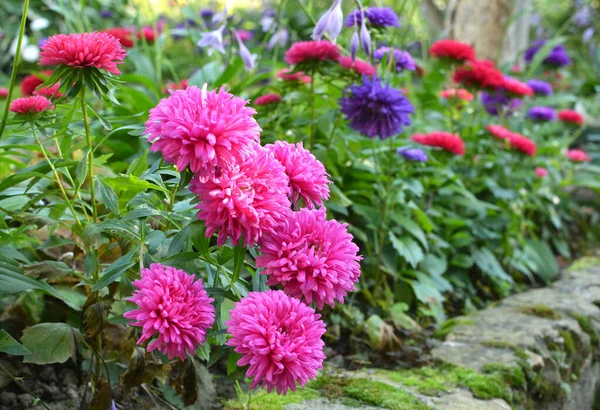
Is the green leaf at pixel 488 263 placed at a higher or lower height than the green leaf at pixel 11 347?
higher

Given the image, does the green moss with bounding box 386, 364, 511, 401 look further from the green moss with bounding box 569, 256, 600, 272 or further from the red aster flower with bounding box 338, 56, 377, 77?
the green moss with bounding box 569, 256, 600, 272

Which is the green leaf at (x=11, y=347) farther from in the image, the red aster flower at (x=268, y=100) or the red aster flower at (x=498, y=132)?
the red aster flower at (x=498, y=132)

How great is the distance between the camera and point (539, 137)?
4391 mm

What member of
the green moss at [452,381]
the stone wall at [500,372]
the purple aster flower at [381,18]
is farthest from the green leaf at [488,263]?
the purple aster flower at [381,18]

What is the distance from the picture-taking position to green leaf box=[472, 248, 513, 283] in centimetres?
297

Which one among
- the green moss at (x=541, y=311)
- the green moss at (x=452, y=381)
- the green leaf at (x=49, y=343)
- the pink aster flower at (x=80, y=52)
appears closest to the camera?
the pink aster flower at (x=80, y=52)

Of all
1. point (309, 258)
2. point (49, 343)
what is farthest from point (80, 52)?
point (49, 343)

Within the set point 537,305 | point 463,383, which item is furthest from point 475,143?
point 463,383

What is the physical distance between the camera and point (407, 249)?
2.38 metres

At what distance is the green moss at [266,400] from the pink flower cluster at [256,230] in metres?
0.49

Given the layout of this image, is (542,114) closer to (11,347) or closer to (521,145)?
(521,145)

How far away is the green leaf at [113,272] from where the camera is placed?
1.06 metres

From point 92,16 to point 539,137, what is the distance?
4593 millimetres

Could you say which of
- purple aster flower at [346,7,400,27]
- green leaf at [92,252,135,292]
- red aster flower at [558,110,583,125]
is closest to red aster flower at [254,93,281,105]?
purple aster flower at [346,7,400,27]
